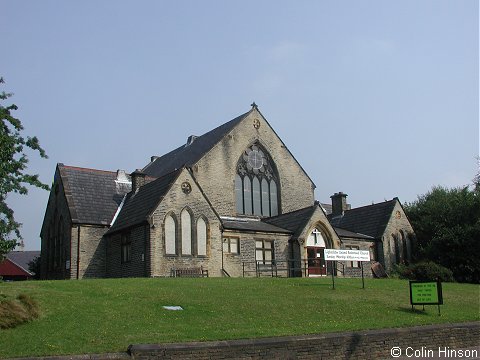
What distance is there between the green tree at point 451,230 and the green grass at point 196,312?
12373 millimetres

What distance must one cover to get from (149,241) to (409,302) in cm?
1417

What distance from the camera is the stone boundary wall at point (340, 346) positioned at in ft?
45.5

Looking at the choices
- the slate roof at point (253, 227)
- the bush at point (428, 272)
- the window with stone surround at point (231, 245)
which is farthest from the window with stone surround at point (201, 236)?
the bush at point (428, 272)

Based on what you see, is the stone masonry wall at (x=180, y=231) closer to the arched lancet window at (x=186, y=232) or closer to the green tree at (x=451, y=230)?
the arched lancet window at (x=186, y=232)

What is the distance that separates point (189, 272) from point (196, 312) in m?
13.4

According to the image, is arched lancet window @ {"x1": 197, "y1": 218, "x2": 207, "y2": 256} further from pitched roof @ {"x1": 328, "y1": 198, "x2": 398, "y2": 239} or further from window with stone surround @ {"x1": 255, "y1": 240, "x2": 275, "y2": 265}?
pitched roof @ {"x1": 328, "y1": 198, "x2": 398, "y2": 239}

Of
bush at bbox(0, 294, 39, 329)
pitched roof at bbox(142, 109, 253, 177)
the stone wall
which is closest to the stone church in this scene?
pitched roof at bbox(142, 109, 253, 177)

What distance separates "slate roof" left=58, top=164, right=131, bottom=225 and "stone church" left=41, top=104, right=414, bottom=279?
7 centimetres

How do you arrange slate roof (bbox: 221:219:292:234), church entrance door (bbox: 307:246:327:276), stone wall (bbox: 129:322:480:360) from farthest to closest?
church entrance door (bbox: 307:246:327:276), slate roof (bbox: 221:219:292:234), stone wall (bbox: 129:322:480:360)

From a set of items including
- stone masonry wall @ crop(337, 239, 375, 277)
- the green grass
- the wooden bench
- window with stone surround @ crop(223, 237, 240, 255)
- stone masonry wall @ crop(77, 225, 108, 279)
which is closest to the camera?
the green grass

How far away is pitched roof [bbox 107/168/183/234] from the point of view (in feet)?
108

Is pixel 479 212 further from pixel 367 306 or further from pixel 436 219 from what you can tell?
pixel 367 306

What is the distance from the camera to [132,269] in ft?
108

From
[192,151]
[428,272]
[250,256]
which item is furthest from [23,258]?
[428,272]
